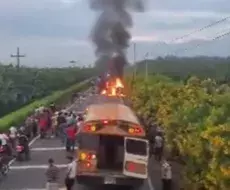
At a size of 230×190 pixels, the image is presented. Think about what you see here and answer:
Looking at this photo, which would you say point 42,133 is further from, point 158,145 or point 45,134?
point 158,145

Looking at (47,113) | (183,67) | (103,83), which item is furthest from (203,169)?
(183,67)

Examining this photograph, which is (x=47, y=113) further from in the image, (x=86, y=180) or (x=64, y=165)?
(x=86, y=180)

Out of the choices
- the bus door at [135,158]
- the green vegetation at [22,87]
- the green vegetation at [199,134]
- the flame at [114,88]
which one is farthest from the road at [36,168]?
the green vegetation at [22,87]

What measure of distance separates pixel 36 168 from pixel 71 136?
10.5ft

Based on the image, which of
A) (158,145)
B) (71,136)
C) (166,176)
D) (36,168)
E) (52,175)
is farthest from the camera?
(71,136)

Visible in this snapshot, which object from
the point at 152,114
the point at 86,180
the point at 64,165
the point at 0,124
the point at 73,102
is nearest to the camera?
the point at 86,180

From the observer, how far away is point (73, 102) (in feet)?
211

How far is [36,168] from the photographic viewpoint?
1056 inches

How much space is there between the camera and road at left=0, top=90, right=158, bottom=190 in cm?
2323

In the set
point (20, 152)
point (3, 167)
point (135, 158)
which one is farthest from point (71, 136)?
point (135, 158)

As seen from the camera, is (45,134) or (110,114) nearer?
(110,114)

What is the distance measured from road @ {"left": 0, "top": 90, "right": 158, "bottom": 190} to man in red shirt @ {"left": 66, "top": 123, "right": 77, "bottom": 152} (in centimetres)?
39

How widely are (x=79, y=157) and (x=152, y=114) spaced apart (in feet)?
51.9

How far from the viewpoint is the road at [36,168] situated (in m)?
23.2
